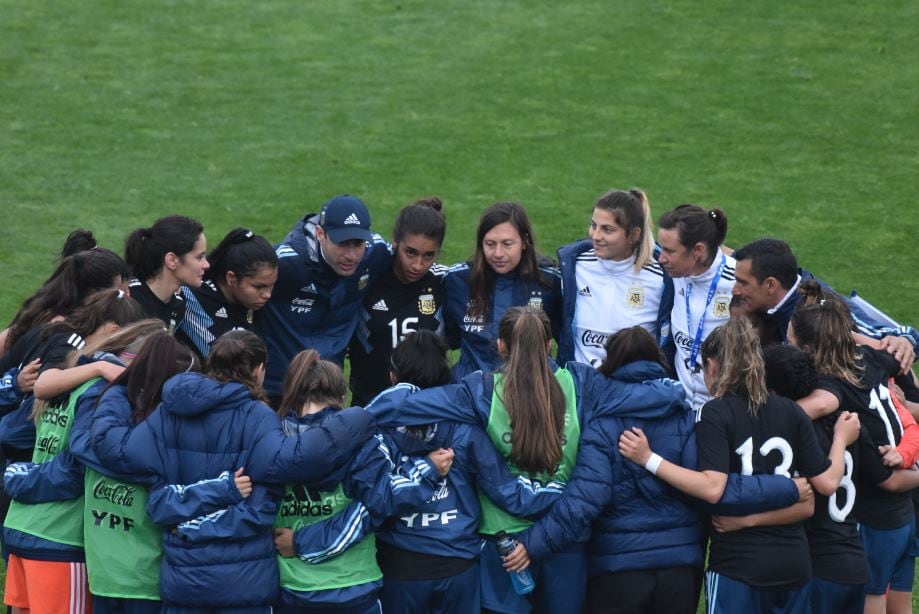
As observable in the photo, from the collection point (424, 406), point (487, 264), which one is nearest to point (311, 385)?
point (424, 406)

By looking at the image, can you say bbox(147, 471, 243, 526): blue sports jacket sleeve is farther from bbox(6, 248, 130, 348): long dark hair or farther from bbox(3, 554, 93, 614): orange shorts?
bbox(6, 248, 130, 348): long dark hair

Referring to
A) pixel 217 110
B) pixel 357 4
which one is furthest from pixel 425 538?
pixel 357 4

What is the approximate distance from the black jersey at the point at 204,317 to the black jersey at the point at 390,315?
→ 0.75 meters

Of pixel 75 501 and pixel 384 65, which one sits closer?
pixel 75 501

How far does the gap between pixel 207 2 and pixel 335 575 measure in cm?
1336

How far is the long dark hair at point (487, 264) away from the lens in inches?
260

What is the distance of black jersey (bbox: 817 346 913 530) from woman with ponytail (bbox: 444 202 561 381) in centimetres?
160

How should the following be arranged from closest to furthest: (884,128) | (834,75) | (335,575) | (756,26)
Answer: (335,575) → (884,128) → (834,75) → (756,26)

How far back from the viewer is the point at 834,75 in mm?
15008

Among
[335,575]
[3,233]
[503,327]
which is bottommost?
[3,233]

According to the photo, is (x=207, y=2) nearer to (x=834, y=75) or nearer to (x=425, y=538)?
(x=834, y=75)

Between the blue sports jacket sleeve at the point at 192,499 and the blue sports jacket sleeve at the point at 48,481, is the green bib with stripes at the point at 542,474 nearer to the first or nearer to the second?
the blue sports jacket sleeve at the point at 192,499

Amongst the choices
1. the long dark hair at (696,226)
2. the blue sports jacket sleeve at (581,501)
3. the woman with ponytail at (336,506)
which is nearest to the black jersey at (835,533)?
the blue sports jacket sleeve at (581,501)

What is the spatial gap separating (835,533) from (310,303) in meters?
2.92
